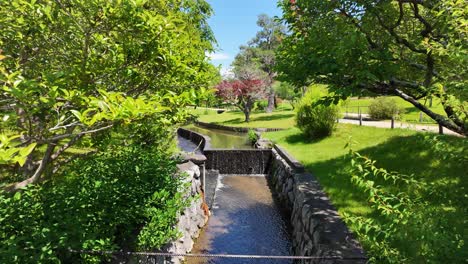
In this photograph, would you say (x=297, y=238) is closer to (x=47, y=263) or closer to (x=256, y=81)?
(x=47, y=263)

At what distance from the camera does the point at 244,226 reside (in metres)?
9.77

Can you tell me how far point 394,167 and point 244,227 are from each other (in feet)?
16.9

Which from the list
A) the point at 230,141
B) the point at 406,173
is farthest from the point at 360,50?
the point at 230,141

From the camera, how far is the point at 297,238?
7.99 metres

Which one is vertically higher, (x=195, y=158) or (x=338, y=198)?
(x=195, y=158)

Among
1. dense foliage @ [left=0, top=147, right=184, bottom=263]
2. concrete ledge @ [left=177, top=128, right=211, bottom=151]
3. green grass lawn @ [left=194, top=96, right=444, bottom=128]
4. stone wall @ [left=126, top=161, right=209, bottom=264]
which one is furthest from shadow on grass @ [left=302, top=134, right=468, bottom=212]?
concrete ledge @ [left=177, top=128, right=211, bottom=151]

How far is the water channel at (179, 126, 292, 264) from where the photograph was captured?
820cm

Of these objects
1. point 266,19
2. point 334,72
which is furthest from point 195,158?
point 266,19

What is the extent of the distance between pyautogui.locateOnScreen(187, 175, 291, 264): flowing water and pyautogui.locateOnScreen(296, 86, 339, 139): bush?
212 inches

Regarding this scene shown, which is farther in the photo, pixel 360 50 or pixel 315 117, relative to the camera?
pixel 315 117

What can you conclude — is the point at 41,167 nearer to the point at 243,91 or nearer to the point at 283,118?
the point at 283,118

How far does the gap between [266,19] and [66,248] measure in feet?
198

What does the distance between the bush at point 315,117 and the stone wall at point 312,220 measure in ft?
16.0

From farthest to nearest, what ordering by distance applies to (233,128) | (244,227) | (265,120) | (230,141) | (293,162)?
(265,120), (233,128), (230,141), (293,162), (244,227)
